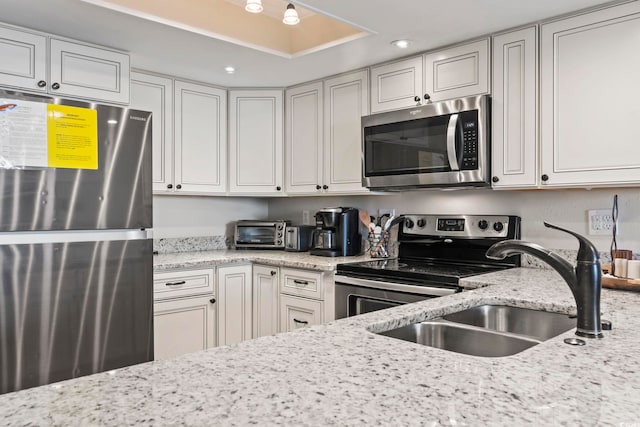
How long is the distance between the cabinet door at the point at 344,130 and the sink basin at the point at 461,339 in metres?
1.71

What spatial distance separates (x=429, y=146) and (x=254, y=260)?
139 cm

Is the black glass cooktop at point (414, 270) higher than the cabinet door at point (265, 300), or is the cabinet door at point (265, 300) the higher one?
the black glass cooktop at point (414, 270)

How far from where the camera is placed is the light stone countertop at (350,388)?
692 millimetres

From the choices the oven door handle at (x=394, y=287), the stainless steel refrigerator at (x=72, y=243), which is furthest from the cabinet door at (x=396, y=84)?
the stainless steel refrigerator at (x=72, y=243)

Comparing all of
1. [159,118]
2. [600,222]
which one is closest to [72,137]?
[159,118]

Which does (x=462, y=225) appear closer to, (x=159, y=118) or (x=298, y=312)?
(x=298, y=312)

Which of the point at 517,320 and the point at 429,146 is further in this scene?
the point at 429,146

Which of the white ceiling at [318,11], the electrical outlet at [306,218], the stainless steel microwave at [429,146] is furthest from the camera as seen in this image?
the electrical outlet at [306,218]

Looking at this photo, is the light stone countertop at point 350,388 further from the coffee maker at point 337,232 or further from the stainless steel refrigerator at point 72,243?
the coffee maker at point 337,232

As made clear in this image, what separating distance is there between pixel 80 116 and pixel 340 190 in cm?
163

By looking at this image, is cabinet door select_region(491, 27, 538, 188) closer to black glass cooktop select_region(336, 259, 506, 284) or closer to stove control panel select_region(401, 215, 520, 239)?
stove control panel select_region(401, 215, 520, 239)

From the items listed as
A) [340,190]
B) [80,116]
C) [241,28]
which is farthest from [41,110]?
[340,190]

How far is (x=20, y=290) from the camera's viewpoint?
2.08 m

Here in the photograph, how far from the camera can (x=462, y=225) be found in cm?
275
